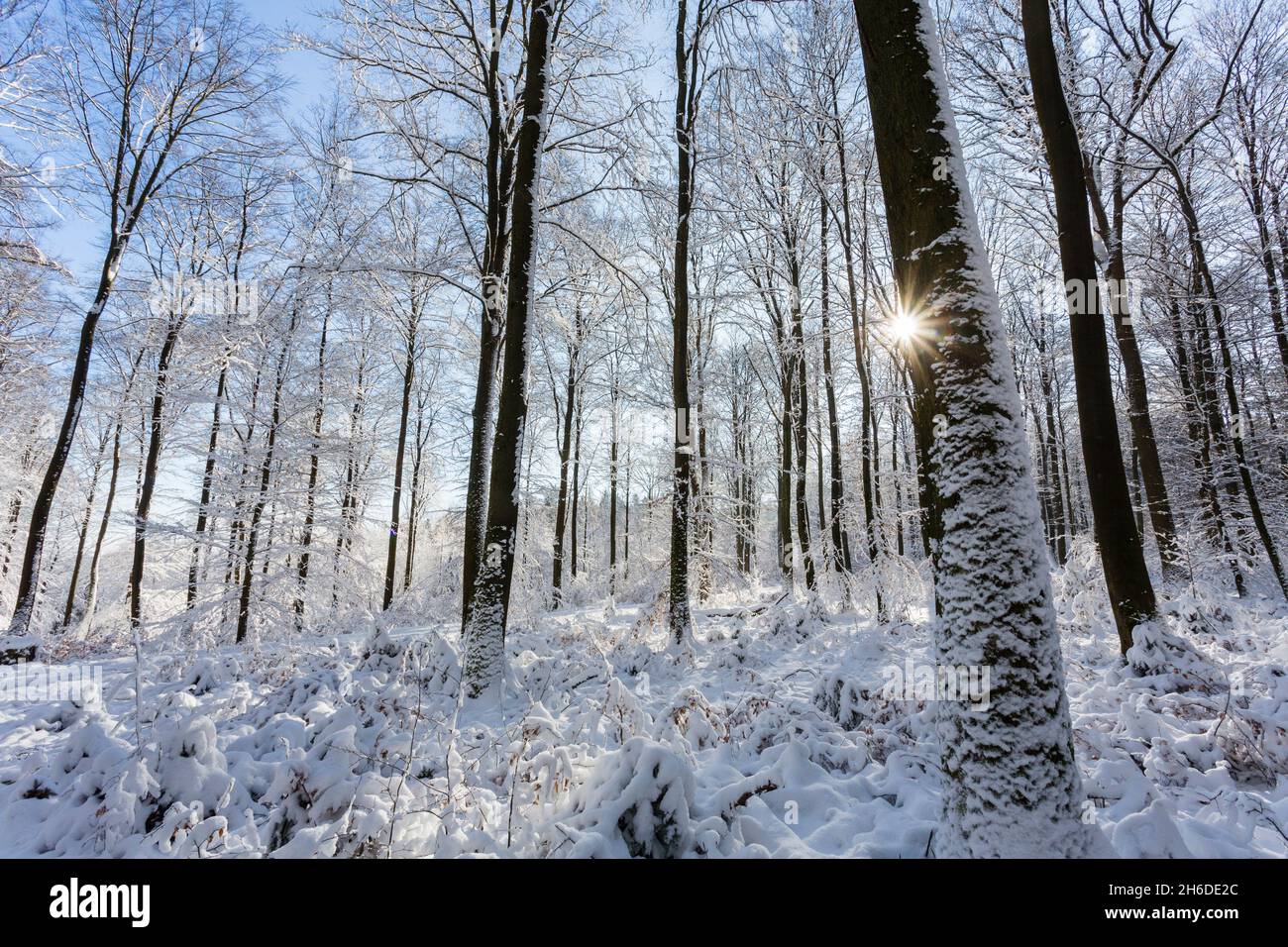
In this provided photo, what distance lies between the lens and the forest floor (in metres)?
2.29

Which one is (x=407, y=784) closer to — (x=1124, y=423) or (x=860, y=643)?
(x=860, y=643)

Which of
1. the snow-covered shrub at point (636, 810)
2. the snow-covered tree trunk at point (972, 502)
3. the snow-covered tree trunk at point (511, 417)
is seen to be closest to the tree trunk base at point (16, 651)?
the snow-covered tree trunk at point (511, 417)

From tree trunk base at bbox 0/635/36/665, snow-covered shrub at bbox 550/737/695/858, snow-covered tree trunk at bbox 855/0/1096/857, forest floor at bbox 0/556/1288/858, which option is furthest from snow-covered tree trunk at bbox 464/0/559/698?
tree trunk base at bbox 0/635/36/665

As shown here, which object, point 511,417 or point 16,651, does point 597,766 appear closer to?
point 511,417

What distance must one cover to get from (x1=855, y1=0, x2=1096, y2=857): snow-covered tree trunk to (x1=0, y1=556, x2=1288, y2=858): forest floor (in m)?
0.55

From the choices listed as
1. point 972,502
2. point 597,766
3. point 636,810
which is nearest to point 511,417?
point 597,766

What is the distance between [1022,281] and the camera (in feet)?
46.2

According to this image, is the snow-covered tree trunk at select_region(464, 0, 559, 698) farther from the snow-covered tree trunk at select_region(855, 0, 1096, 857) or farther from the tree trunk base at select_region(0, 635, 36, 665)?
the tree trunk base at select_region(0, 635, 36, 665)

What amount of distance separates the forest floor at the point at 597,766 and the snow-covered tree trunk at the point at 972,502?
0.55 meters

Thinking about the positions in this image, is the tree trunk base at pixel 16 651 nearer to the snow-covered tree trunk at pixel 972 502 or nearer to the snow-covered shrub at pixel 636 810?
the snow-covered shrub at pixel 636 810

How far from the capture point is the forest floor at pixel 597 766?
7.50 feet

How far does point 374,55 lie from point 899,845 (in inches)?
392

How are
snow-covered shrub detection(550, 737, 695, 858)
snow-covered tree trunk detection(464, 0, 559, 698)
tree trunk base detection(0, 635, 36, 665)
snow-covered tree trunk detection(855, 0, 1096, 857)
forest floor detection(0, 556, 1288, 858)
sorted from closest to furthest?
1. snow-covered tree trunk detection(855, 0, 1096, 857)
2. snow-covered shrub detection(550, 737, 695, 858)
3. forest floor detection(0, 556, 1288, 858)
4. snow-covered tree trunk detection(464, 0, 559, 698)
5. tree trunk base detection(0, 635, 36, 665)

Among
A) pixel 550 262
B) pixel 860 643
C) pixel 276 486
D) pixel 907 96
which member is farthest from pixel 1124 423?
pixel 276 486
